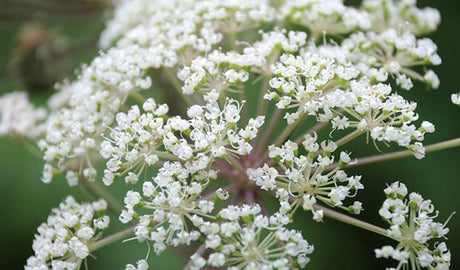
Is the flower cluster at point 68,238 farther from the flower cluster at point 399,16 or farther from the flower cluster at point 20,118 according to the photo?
the flower cluster at point 399,16

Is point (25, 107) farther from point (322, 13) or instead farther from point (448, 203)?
point (448, 203)

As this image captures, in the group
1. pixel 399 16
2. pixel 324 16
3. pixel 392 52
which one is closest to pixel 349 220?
pixel 392 52

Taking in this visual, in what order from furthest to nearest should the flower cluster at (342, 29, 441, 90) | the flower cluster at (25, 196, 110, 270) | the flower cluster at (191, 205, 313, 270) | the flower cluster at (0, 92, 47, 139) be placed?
1. the flower cluster at (0, 92, 47, 139)
2. the flower cluster at (342, 29, 441, 90)
3. the flower cluster at (25, 196, 110, 270)
4. the flower cluster at (191, 205, 313, 270)

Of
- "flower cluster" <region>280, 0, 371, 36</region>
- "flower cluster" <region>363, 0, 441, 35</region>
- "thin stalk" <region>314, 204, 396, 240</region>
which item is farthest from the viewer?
"flower cluster" <region>363, 0, 441, 35</region>

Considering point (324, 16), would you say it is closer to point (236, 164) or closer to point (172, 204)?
point (236, 164)

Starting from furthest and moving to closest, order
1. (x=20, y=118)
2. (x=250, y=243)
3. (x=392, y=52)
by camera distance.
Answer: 1. (x=20, y=118)
2. (x=392, y=52)
3. (x=250, y=243)

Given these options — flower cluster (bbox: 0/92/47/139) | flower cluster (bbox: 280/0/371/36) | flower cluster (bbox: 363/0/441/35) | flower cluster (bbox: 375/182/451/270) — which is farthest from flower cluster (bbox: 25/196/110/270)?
flower cluster (bbox: 363/0/441/35)

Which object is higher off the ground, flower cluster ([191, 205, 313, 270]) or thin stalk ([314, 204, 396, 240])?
flower cluster ([191, 205, 313, 270])

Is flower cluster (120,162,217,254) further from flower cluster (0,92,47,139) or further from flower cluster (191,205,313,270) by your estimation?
flower cluster (0,92,47,139)
